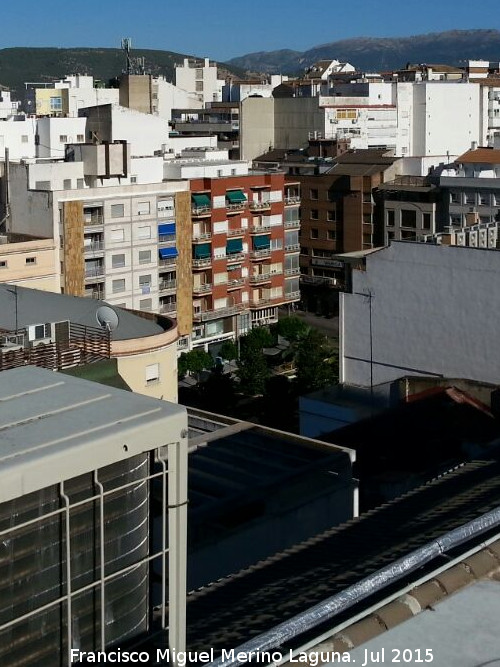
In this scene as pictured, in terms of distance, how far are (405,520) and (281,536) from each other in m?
3.48

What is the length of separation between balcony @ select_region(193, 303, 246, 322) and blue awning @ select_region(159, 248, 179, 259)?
120 inches

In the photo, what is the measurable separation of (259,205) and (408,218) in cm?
790

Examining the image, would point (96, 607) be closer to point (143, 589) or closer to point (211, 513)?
point (143, 589)

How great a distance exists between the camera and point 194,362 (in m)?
42.8

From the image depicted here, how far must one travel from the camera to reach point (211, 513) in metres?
12.3

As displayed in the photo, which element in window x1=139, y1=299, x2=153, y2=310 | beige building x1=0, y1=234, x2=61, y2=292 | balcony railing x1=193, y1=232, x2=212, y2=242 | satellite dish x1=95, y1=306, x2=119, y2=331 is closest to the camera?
satellite dish x1=95, y1=306, x2=119, y2=331

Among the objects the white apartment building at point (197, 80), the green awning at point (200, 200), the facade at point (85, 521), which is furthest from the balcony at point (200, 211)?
the white apartment building at point (197, 80)

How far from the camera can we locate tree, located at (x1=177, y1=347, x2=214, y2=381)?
1674 inches

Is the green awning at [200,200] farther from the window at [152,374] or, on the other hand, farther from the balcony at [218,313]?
the window at [152,374]

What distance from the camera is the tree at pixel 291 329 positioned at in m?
46.2

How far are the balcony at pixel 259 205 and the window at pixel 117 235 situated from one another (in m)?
7.22

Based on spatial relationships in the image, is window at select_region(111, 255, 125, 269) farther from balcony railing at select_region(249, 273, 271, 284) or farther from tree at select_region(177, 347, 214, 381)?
balcony railing at select_region(249, 273, 271, 284)

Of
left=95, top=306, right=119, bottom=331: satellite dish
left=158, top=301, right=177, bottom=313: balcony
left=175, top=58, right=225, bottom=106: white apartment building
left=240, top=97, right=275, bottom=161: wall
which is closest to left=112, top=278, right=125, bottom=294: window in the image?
left=158, top=301, right=177, bottom=313: balcony

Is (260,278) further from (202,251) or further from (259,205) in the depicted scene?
(202,251)
